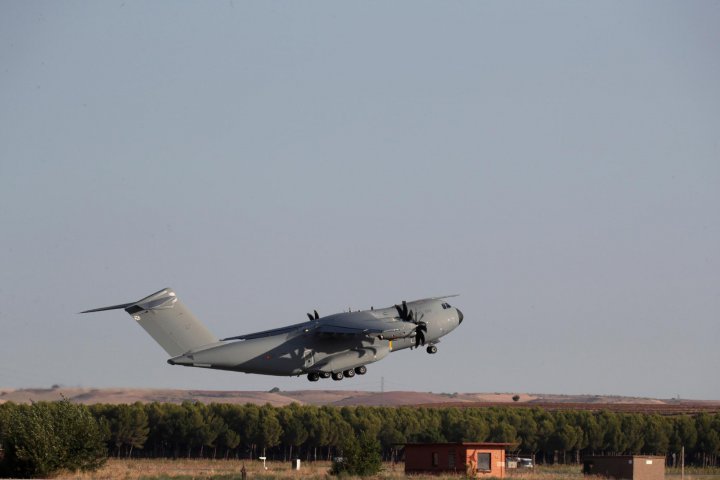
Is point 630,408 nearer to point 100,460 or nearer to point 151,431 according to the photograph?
point 151,431

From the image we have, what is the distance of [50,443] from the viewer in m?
88.4

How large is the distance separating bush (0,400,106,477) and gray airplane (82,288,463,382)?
53.4 feet

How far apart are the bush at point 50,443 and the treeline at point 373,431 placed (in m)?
40.4

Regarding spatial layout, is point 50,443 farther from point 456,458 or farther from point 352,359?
point 456,458

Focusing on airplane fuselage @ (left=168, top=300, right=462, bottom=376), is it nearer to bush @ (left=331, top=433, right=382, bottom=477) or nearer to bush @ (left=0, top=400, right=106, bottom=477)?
bush @ (left=331, top=433, right=382, bottom=477)

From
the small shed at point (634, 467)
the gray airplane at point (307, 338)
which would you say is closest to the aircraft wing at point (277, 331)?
the gray airplane at point (307, 338)

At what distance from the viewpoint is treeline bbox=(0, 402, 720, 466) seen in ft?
439

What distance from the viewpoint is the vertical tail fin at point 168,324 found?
3022 inches

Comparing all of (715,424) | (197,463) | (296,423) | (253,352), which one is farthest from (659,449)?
(253,352)

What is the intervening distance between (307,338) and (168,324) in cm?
874

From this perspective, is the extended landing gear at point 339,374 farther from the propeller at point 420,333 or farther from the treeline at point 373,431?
the treeline at point 373,431

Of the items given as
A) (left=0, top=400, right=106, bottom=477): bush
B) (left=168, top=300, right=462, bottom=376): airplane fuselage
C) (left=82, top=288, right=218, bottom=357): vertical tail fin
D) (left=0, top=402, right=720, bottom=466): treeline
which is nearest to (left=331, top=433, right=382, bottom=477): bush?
(left=168, top=300, right=462, bottom=376): airplane fuselage

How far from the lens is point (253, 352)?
255 feet

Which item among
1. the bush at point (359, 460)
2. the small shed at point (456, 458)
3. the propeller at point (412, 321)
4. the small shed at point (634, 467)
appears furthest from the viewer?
the small shed at point (634, 467)
